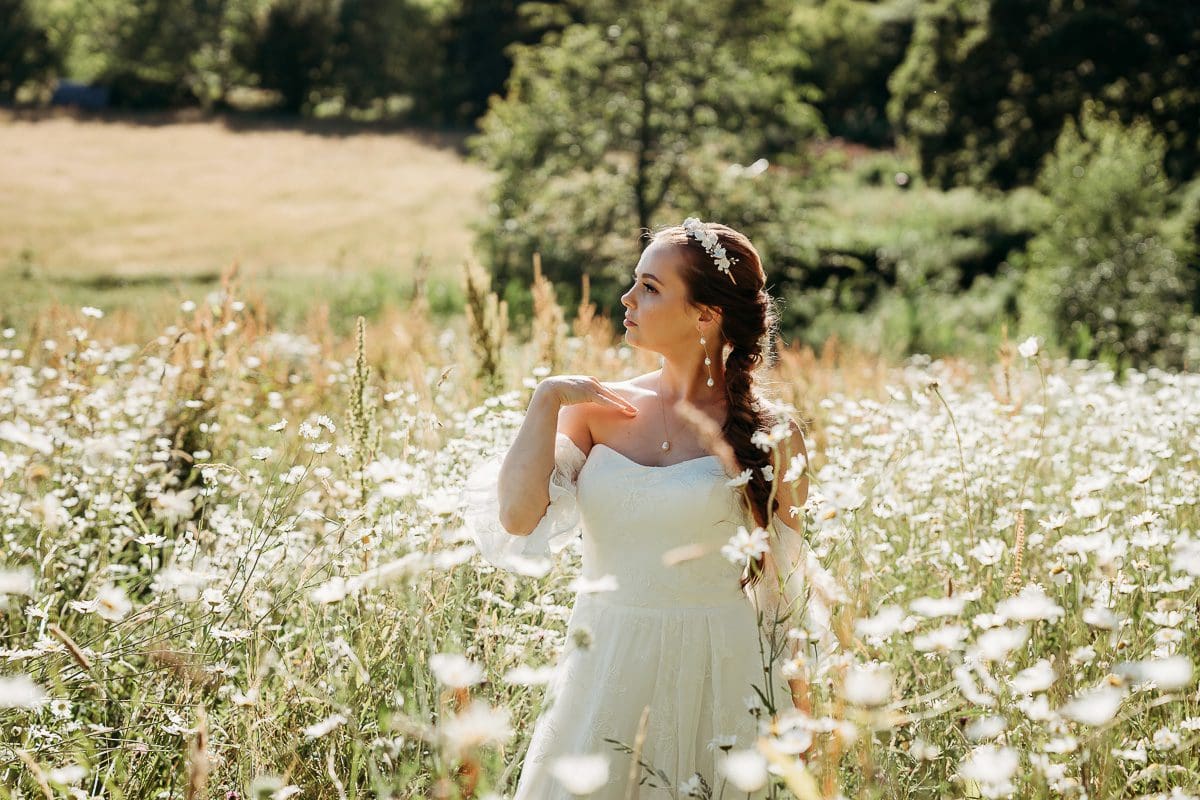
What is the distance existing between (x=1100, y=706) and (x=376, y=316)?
12587mm

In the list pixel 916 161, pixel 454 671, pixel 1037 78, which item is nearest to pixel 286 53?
pixel 916 161

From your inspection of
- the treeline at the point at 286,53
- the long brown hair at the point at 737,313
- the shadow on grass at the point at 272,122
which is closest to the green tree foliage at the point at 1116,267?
the long brown hair at the point at 737,313

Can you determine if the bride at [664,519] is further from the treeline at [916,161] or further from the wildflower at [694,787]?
the treeline at [916,161]

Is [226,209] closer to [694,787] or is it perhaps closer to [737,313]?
[737,313]

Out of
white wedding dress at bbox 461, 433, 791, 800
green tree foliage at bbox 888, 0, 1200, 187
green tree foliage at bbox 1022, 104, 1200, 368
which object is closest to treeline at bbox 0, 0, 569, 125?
green tree foliage at bbox 888, 0, 1200, 187

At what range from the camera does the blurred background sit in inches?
540

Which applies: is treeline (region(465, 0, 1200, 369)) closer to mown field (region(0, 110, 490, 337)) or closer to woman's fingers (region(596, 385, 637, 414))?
mown field (region(0, 110, 490, 337))

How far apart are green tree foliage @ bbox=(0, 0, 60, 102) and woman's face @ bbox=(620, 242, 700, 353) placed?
3583 cm

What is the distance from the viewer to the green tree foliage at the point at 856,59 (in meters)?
40.5

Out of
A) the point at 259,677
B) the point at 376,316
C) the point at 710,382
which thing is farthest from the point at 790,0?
the point at 259,677

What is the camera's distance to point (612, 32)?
1548 centimetres

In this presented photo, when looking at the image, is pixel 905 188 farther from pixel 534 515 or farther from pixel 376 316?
pixel 534 515

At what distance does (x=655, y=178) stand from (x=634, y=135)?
716mm

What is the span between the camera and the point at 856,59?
41.3 meters
